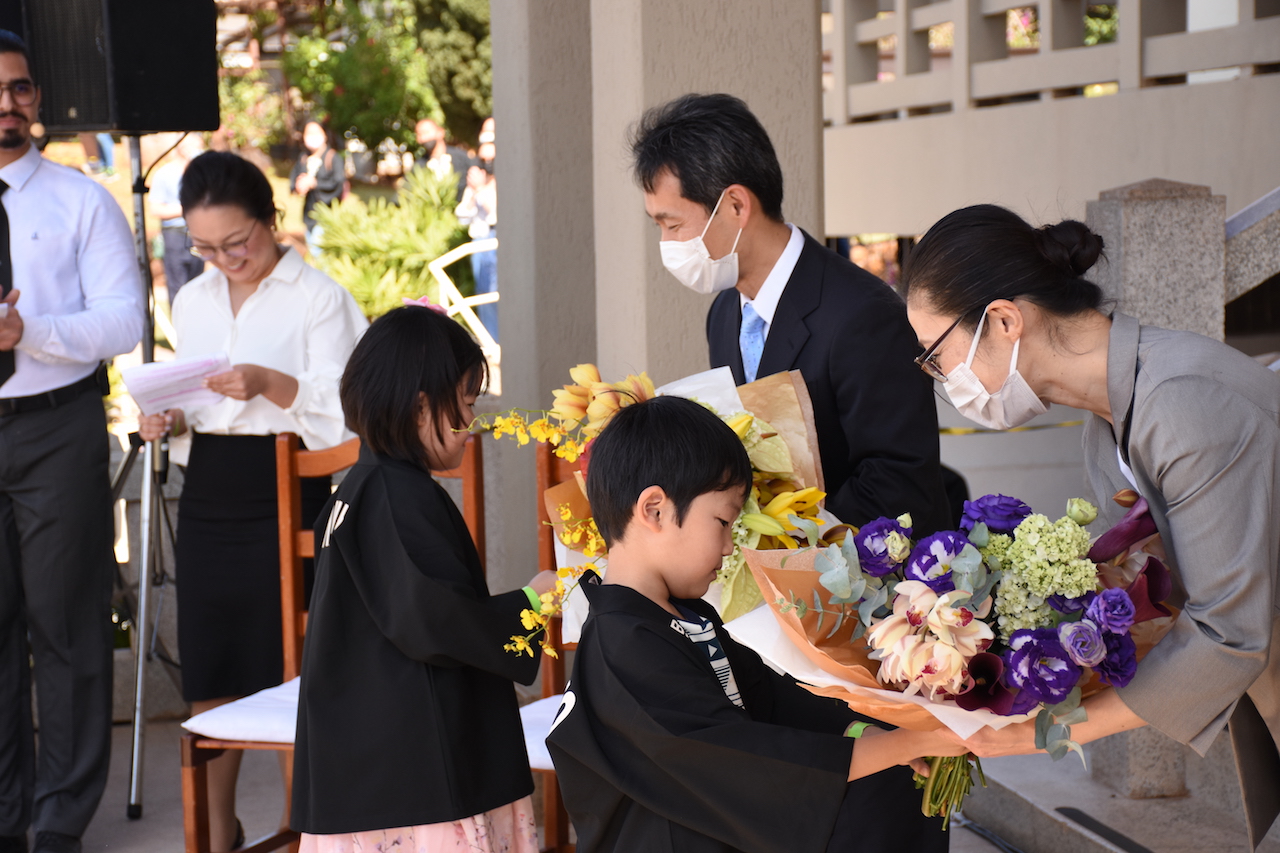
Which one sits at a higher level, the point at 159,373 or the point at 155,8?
the point at 155,8

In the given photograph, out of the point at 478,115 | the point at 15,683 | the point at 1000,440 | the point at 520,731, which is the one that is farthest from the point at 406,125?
the point at 520,731

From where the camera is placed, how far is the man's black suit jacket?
2062 mm

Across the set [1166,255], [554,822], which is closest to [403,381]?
[554,822]

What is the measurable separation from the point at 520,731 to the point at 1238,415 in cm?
141

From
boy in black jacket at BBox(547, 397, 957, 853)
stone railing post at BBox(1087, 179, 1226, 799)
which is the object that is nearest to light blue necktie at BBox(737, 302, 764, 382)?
boy in black jacket at BBox(547, 397, 957, 853)

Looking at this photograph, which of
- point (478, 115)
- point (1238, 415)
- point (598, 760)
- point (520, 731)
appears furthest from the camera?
point (478, 115)

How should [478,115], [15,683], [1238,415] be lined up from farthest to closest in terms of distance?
[478,115]
[15,683]
[1238,415]

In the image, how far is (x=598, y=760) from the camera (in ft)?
5.35

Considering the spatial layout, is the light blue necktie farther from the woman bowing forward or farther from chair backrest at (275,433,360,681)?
chair backrest at (275,433,360,681)

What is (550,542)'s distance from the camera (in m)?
3.03

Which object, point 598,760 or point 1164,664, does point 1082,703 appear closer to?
point 1164,664

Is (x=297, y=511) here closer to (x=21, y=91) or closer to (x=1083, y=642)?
(x=21, y=91)

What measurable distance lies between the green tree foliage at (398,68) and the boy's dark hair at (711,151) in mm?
14571

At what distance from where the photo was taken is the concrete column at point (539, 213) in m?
4.02
